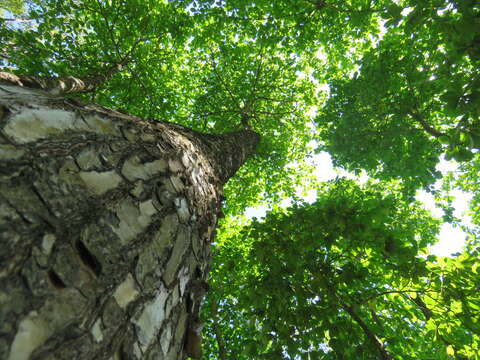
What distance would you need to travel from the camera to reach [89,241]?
0.82 metres

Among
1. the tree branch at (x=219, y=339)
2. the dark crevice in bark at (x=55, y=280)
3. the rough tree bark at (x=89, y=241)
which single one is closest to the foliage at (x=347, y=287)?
the rough tree bark at (x=89, y=241)

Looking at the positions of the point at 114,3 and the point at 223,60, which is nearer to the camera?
the point at 114,3

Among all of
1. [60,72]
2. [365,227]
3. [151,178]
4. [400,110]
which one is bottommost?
[151,178]

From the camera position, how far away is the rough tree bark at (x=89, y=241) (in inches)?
24.3

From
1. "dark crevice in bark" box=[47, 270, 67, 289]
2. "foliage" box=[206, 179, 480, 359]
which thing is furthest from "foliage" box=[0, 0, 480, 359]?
"dark crevice in bark" box=[47, 270, 67, 289]

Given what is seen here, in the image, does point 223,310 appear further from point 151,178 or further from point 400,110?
point 400,110

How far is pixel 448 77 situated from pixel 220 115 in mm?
6683

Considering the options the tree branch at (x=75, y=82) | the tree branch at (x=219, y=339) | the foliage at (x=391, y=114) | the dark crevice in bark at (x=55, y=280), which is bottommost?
the tree branch at (x=219, y=339)

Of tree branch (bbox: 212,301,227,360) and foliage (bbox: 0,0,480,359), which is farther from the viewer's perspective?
tree branch (bbox: 212,301,227,360)

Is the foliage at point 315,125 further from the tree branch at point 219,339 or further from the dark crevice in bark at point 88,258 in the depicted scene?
the dark crevice in bark at point 88,258

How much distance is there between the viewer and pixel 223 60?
8.10 m

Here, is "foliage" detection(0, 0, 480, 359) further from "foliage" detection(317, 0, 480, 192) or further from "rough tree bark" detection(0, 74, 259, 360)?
"rough tree bark" detection(0, 74, 259, 360)

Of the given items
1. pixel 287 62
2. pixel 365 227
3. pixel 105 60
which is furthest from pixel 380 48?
pixel 105 60

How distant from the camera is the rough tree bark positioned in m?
0.62
